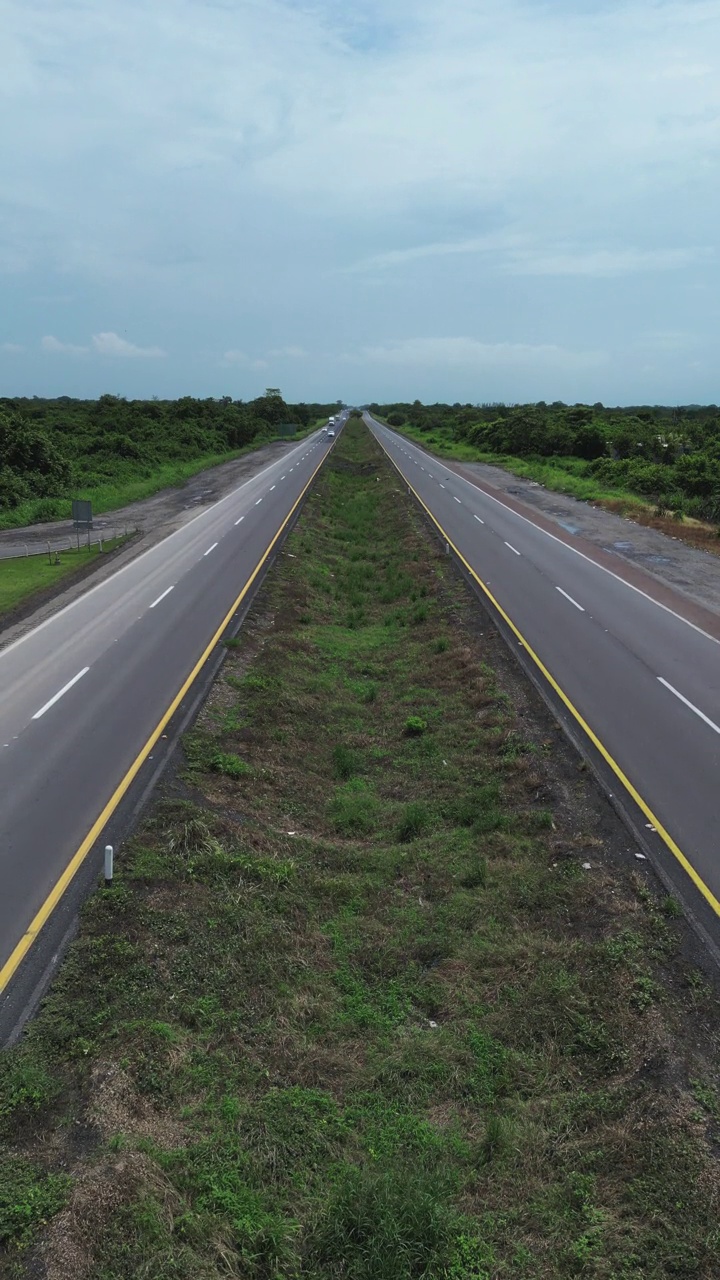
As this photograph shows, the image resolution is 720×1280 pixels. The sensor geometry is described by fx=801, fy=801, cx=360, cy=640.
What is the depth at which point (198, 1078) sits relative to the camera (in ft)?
25.1

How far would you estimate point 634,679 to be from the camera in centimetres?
1873

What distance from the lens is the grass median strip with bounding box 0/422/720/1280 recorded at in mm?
6094

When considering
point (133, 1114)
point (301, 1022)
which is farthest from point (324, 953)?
point (133, 1114)

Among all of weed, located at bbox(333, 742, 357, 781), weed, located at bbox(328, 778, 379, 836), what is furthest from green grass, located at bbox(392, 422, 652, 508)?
weed, located at bbox(328, 778, 379, 836)

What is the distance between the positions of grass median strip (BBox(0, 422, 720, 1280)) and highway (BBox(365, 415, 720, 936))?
3.70 ft

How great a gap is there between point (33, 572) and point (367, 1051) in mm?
25512

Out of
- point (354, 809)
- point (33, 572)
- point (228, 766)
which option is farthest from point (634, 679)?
point (33, 572)

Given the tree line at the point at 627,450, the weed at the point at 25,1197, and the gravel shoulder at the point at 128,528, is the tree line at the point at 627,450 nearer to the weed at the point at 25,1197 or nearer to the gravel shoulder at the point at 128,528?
the gravel shoulder at the point at 128,528

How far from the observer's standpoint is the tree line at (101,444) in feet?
144

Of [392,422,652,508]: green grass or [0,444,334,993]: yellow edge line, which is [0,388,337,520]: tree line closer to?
[392,422,652,508]: green grass

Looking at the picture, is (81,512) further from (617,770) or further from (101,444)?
(101,444)

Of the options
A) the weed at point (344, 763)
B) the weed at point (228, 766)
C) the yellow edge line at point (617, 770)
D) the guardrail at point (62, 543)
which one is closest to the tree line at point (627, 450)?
the yellow edge line at point (617, 770)

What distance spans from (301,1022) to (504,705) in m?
9.75

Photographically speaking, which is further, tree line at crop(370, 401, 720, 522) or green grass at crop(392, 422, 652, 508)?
green grass at crop(392, 422, 652, 508)
